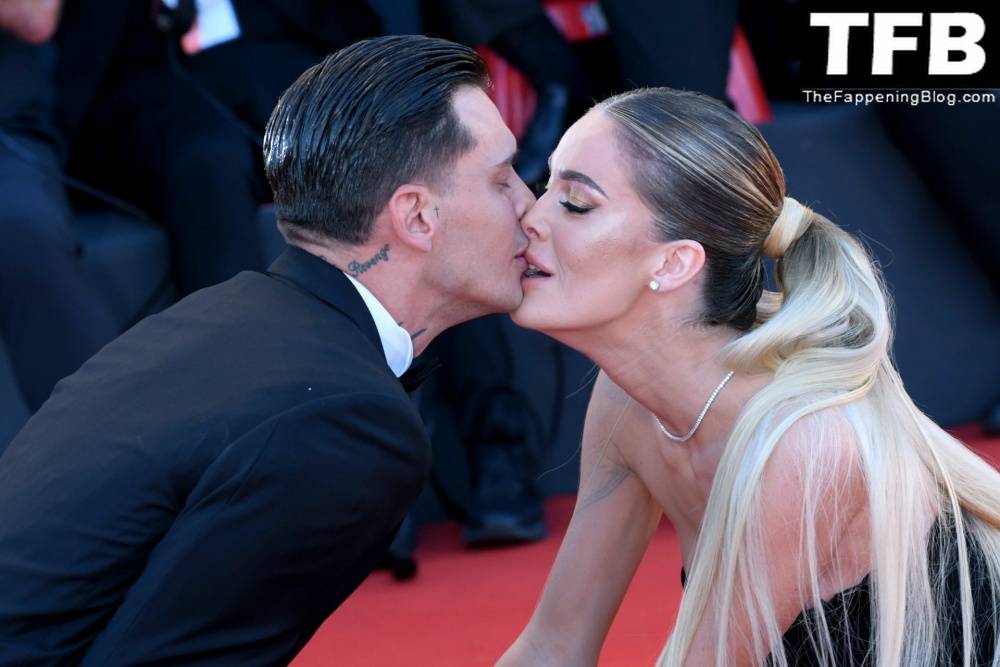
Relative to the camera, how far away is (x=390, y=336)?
1.98 meters

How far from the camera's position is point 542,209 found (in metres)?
2.09

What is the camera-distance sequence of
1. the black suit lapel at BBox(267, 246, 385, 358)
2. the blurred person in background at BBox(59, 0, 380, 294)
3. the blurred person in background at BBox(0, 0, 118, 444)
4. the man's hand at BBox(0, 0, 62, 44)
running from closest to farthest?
the black suit lapel at BBox(267, 246, 385, 358) → the blurred person in background at BBox(0, 0, 118, 444) → the man's hand at BBox(0, 0, 62, 44) → the blurred person in background at BBox(59, 0, 380, 294)

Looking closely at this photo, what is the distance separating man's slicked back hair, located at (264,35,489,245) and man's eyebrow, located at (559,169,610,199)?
17 centimetres

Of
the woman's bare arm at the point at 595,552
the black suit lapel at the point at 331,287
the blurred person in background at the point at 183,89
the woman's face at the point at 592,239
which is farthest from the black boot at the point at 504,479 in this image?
the black suit lapel at the point at 331,287

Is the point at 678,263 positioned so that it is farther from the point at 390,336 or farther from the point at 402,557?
the point at 402,557

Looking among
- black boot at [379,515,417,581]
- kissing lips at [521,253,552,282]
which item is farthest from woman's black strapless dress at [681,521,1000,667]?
black boot at [379,515,417,581]

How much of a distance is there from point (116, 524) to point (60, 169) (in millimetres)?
2105

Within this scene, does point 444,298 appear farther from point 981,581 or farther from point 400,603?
point 400,603

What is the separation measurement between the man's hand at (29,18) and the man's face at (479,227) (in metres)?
1.59

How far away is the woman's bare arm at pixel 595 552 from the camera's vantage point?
2258 millimetres

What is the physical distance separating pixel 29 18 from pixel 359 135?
1.66 m

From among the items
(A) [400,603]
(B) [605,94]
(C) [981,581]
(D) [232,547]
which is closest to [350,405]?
(D) [232,547]

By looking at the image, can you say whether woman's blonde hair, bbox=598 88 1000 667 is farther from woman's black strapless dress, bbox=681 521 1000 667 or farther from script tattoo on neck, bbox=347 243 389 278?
script tattoo on neck, bbox=347 243 389 278

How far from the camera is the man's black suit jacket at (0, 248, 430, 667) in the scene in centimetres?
154
